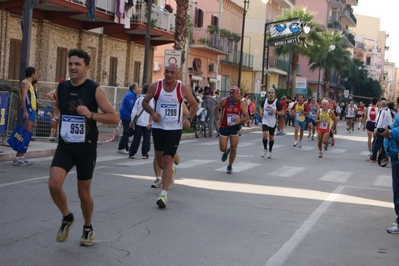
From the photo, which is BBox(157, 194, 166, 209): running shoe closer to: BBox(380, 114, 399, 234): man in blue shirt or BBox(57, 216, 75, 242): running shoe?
BBox(57, 216, 75, 242): running shoe

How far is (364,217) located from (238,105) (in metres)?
5.29

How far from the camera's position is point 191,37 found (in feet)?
146

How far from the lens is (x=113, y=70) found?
32.4 metres

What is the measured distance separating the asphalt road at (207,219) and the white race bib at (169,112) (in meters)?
1.21

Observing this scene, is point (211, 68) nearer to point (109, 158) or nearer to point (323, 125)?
point (323, 125)

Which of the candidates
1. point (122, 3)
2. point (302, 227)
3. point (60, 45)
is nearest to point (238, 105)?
point (302, 227)

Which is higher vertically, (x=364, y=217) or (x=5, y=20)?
(x=5, y=20)

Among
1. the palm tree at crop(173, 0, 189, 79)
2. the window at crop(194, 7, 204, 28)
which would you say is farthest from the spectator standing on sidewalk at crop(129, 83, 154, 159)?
the window at crop(194, 7, 204, 28)

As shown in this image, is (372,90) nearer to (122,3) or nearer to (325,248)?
(122,3)

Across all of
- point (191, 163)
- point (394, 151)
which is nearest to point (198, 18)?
point (191, 163)

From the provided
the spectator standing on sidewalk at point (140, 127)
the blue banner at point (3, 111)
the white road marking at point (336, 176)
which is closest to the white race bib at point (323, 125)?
the white road marking at point (336, 176)

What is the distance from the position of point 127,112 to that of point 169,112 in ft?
28.4

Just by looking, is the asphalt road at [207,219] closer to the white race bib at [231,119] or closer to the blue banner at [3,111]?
the white race bib at [231,119]

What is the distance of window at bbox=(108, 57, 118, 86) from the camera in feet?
105
